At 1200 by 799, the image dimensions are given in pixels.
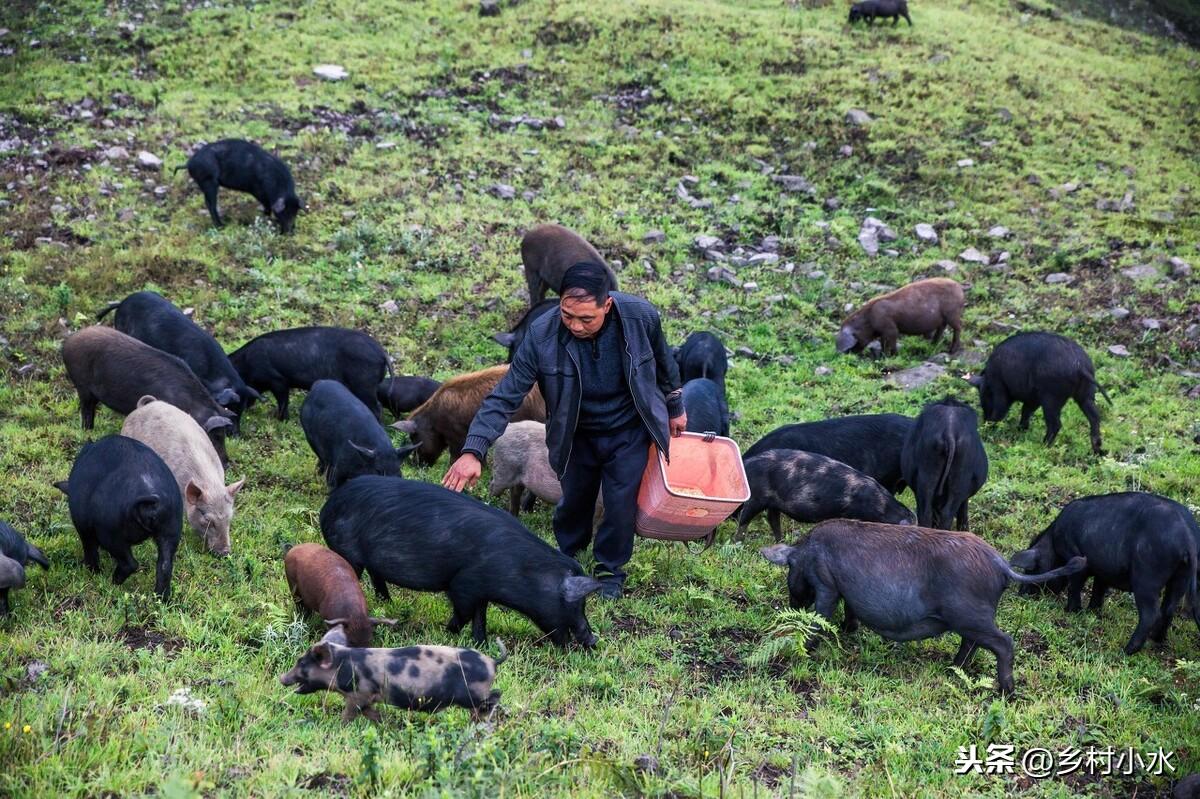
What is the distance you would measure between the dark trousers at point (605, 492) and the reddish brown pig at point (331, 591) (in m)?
1.37

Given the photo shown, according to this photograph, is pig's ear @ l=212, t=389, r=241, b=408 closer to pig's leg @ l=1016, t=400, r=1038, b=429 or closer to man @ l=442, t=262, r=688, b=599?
man @ l=442, t=262, r=688, b=599

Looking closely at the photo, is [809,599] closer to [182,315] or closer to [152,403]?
[152,403]

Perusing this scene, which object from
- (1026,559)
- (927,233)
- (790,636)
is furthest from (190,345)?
(927,233)

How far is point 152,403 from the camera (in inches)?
318

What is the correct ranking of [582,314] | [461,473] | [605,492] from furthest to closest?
[605,492]
[582,314]
[461,473]

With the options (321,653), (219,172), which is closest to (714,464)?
(321,653)

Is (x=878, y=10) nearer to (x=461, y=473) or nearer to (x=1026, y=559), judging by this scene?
(x=1026, y=559)

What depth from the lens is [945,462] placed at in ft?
26.1

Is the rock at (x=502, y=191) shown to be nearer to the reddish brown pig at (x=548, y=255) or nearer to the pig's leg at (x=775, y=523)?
the reddish brown pig at (x=548, y=255)

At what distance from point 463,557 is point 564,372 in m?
1.18

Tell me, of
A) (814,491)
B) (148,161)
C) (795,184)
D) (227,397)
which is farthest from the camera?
(795,184)

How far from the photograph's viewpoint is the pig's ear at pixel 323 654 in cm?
491

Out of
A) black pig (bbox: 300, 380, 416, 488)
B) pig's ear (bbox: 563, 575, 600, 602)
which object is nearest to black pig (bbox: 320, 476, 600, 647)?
pig's ear (bbox: 563, 575, 600, 602)

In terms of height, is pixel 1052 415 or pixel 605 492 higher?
pixel 605 492
